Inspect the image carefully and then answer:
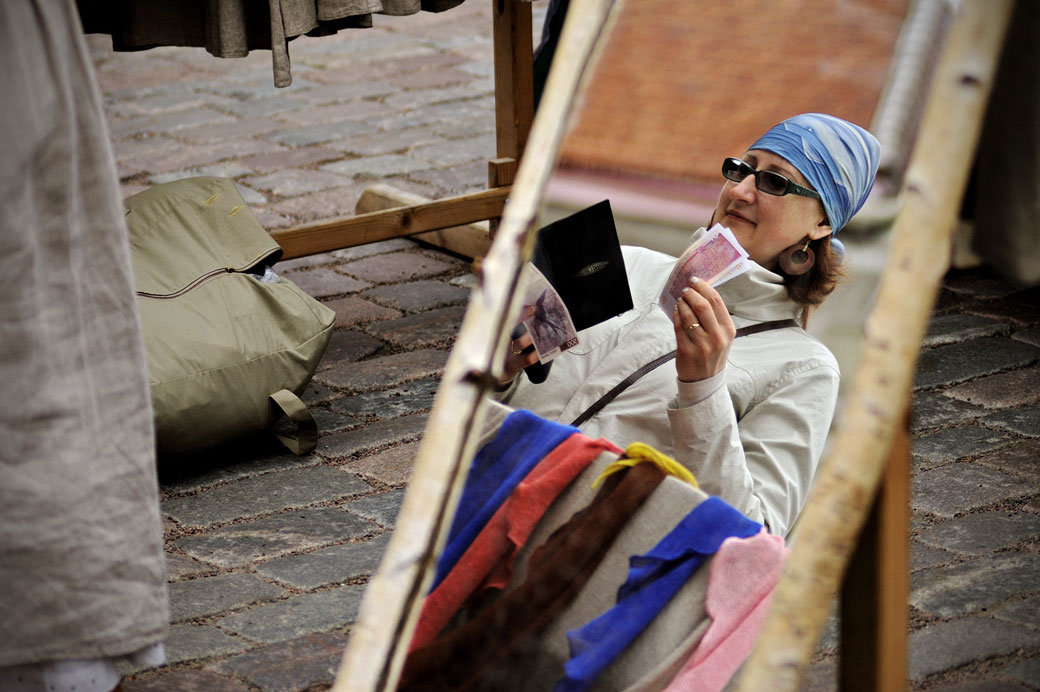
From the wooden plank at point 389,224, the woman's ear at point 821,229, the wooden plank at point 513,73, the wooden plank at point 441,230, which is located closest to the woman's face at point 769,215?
the woman's ear at point 821,229

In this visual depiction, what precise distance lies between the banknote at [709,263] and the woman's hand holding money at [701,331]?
170mm

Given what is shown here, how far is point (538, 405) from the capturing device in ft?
7.19

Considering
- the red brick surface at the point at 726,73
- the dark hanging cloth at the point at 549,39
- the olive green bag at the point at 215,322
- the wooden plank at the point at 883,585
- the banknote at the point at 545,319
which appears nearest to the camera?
the wooden plank at the point at 883,585

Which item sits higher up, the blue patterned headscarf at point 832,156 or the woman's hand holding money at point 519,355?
the blue patterned headscarf at point 832,156

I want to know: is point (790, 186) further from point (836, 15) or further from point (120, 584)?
point (120, 584)

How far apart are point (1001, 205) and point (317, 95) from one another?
4.93 meters

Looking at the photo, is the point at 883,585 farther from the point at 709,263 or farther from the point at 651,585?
the point at 709,263

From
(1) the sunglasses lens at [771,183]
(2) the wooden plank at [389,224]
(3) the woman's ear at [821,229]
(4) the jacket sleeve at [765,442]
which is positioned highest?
(1) the sunglasses lens at [771,183]

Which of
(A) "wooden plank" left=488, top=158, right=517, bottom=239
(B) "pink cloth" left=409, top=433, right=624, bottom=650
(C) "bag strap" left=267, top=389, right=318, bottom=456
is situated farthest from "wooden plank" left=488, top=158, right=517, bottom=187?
(B) "pink cloth" left=409, top=433, right=624, bottom=650

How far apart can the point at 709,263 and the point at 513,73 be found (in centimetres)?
191

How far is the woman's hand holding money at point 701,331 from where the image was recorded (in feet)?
6.11

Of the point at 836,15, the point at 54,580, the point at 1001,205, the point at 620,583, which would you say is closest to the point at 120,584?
the point at 54,580

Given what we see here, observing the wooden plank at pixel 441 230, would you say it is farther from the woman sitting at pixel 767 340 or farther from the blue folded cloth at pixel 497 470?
the blue folded cloth at pixel 497 470

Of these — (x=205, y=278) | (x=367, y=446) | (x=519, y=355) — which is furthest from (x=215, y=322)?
(x=519, y=355)
